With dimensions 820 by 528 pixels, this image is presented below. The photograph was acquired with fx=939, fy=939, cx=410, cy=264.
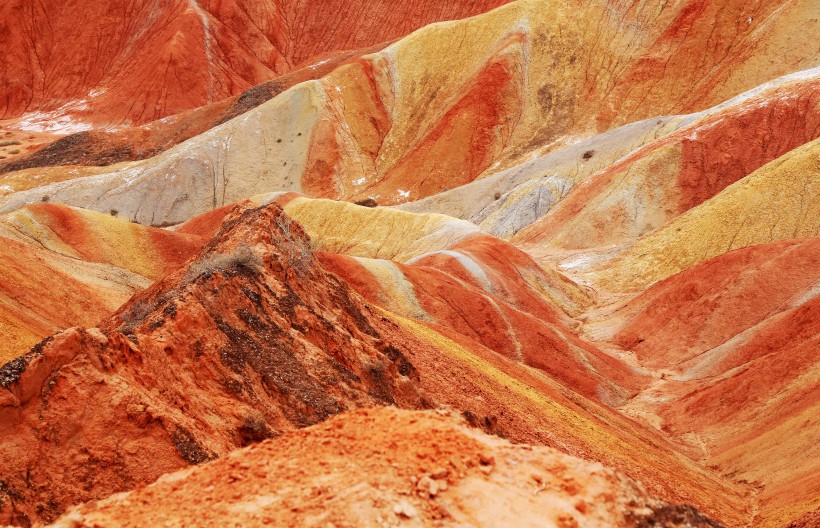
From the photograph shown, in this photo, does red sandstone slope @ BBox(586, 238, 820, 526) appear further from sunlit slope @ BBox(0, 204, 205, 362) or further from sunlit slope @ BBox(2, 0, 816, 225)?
sunlit slope @ BBox(2, 0, 816, 225)

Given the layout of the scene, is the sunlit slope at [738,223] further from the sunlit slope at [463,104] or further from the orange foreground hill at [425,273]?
the sunlit slope at [463,104]

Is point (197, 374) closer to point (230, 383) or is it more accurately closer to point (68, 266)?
point (230, 383)

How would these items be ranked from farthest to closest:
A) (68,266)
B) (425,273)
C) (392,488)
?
(425,273), (68,266), (392,488)

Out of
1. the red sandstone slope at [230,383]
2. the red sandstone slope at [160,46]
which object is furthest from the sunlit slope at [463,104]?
the red sandstone slope at [230,383]

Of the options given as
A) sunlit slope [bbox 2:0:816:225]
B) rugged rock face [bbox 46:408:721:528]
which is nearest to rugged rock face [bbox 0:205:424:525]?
rugged rock face [bbox 46:408:721:528]

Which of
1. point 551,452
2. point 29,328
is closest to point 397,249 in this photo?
point 29,328

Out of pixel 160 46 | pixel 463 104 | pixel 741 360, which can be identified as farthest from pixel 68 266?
pixel 160 46

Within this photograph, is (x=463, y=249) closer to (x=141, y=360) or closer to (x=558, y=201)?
(x=558, y=201)
